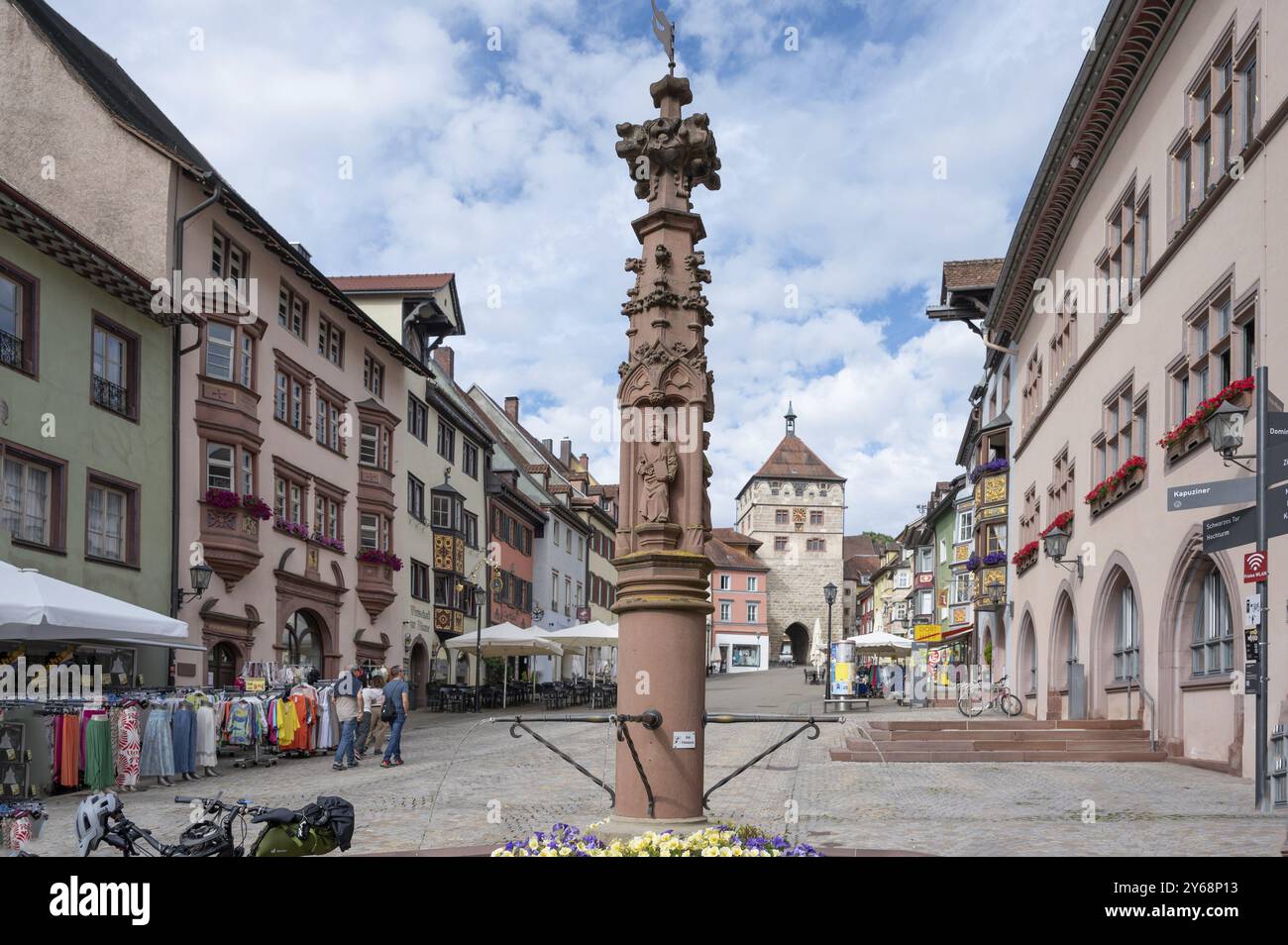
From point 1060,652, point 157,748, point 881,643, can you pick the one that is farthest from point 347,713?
point 881,643

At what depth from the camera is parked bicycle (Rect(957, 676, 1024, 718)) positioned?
33.5 metres

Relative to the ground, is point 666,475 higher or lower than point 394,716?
higher

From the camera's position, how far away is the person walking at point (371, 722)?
21.8 meters

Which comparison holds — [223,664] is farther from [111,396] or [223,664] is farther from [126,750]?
[126,750]

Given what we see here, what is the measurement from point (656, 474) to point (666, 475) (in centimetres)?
8

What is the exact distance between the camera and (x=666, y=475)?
8297 mm

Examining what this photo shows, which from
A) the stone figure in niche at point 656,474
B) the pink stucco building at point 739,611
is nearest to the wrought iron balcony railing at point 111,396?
the stone figure in niche at point 656,474

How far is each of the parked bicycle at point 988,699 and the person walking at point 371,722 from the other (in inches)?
613

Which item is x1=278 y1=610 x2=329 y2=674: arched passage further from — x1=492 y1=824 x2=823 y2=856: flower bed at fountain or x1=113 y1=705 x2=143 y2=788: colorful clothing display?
x1=492 y1=824 x2=823 y2=856: flower bed at fountain

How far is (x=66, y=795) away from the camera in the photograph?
1630 cm

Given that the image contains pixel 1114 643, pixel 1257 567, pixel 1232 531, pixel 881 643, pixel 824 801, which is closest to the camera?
pixel 1257 567

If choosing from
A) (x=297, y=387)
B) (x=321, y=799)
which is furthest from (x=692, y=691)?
(x=297, y=387)
